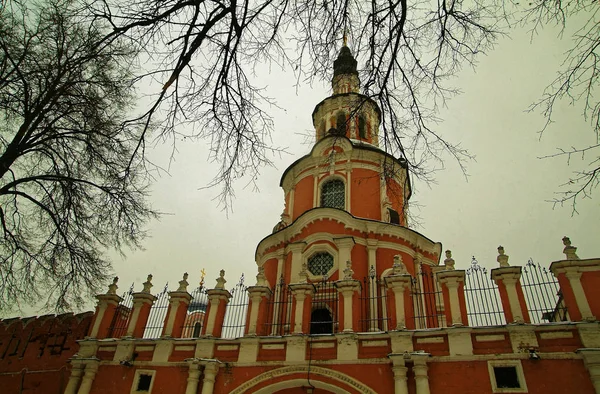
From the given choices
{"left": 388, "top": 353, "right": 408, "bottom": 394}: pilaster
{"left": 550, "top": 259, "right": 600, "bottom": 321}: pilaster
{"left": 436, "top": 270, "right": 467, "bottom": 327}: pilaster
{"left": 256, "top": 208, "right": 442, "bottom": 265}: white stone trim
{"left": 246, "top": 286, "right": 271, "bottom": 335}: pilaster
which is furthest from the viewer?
{"left": 256, "top": 208, "right": 442, "bottom": 265}: white stone trim

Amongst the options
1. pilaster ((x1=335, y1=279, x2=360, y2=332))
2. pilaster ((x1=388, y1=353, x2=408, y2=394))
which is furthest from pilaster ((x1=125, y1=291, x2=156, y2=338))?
pilaster ((x1=388, y1=353, x2=408, y2=394))

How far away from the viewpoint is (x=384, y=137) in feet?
18.6

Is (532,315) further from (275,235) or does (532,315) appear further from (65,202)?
(65,202)

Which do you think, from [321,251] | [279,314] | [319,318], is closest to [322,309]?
[319,318]

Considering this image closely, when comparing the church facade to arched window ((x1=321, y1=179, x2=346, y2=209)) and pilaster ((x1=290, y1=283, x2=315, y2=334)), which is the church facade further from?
arched window ((x1=321, y1=179, x2=346, y2=209))

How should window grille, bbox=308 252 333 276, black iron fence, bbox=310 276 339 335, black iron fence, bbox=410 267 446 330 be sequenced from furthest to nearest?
window grille, bbox=308 252 333 276 → black iron fence, bbox=310 276 339 335 → black iron fence, bbox=410 267 446 330

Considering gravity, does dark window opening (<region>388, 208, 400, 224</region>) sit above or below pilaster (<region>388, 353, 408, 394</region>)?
above

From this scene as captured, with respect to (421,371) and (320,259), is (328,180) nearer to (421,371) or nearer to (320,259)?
(320,259)

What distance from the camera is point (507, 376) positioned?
9.13 meters

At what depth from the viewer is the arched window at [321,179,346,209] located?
58.5 feet

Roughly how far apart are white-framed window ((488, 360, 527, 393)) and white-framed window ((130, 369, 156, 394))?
29.9 feet

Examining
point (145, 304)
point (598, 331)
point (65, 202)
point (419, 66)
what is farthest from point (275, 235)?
point (419, 66)

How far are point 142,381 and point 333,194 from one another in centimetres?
1052

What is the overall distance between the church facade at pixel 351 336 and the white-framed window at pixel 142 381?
34 mm
